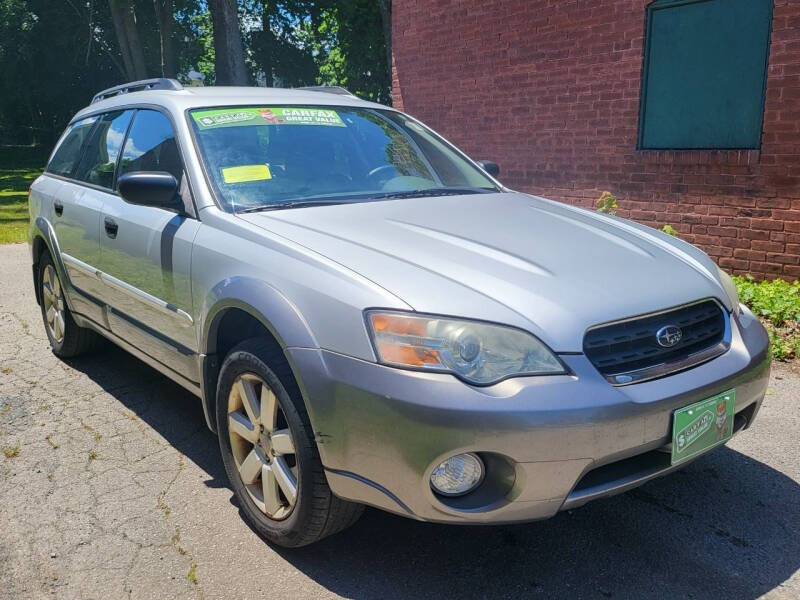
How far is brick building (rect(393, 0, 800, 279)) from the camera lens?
645cm

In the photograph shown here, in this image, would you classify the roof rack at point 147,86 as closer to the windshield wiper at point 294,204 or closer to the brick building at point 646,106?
the windshield wiper at point 294,204

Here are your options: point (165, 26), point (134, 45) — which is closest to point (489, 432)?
point (134, 45)

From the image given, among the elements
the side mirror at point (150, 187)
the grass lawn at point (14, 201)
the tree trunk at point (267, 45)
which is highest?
the tree trunk at point (267, 45)

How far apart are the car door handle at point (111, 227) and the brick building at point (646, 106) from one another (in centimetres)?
533

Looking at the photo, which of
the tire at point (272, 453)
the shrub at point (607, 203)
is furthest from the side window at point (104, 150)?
the shrub at point (607, 203)

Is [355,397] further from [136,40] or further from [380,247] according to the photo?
[136,40]

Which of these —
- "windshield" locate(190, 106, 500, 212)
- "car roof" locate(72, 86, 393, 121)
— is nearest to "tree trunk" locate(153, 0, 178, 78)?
"car roof" locate(72, 86, 393, 121)

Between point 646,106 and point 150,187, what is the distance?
224 inches

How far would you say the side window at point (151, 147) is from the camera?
138 inches

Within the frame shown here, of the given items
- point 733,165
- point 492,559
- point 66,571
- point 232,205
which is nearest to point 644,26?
point 733,165

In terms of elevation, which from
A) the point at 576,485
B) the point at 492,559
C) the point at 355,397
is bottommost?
the point at 492,559

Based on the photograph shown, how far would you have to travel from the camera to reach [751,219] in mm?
6688

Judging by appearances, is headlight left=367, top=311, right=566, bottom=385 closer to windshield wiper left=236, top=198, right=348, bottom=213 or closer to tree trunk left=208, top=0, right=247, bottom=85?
windshield wiper left=236, top=198, right=348, bottom=213

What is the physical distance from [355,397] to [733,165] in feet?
18.4
